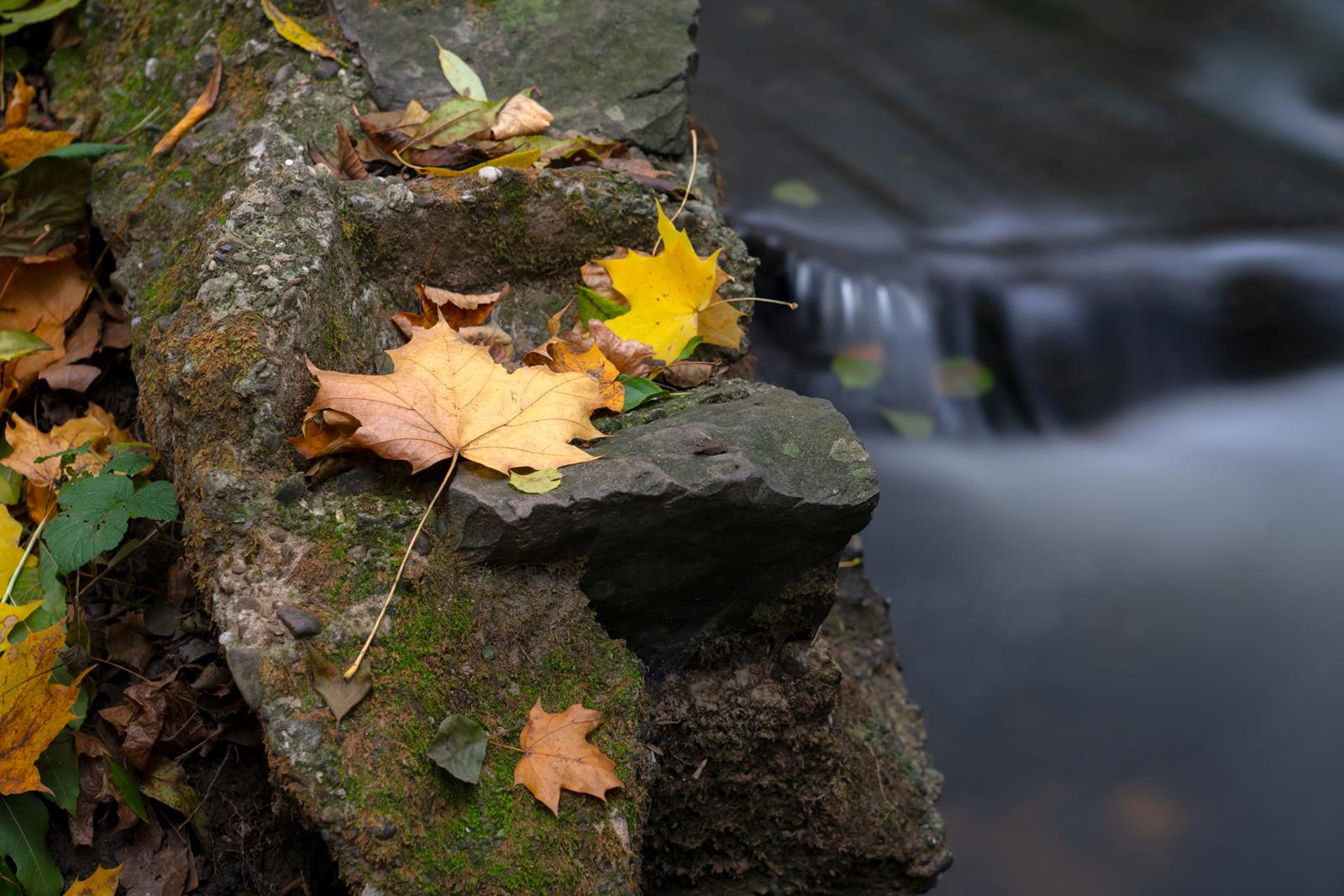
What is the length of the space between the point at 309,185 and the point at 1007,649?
2.43m

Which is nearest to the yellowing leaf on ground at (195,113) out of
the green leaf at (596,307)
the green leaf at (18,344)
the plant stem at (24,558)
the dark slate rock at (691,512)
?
the green leaf at (18,344)

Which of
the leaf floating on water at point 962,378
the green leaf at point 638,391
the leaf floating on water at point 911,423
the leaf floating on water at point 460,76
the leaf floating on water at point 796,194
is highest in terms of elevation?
the leaf floating on water at point 460,76

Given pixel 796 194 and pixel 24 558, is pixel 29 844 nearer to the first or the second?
pixel 24 558

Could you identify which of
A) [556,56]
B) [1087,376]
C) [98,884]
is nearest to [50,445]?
[98,884]

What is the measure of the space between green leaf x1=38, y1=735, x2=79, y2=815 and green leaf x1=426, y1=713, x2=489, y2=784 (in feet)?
1.93

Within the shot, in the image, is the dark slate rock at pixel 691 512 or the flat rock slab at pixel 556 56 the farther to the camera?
the flat rock slab at pixel 556 56

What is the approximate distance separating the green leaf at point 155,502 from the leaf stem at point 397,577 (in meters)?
0.39

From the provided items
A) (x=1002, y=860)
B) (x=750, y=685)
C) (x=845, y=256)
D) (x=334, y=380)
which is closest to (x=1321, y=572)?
(x=1002, y=860)

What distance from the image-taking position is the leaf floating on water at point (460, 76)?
2.35 metres

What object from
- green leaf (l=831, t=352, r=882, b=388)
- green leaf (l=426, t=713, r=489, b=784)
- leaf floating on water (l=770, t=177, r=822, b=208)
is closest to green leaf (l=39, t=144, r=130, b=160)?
green leaf (l=426, t=713, r=489, b=784)

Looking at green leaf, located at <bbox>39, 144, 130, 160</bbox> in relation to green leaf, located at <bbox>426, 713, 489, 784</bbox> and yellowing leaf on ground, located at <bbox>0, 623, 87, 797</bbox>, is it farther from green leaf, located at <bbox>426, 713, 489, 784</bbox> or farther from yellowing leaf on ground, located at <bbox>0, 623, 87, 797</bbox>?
green leaf, located at <bbox>426, 713, 489, 784</bbox>

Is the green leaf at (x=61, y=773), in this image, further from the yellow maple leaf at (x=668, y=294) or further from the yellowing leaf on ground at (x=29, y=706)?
the yellow maple leaf at (x=668, y=294)

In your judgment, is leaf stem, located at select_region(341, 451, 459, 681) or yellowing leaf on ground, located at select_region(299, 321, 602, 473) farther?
yellowing leaf on ground, located at select_region(299, 321, 602, 473)

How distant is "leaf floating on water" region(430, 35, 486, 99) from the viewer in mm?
2350
